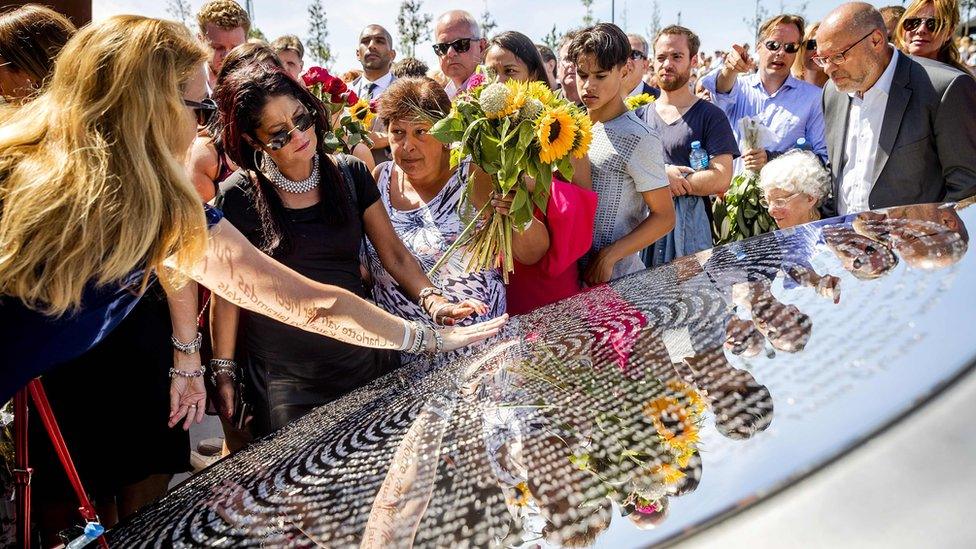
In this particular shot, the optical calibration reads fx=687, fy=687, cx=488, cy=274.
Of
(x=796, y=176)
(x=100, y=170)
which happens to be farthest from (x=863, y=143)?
(x=100, y=170)

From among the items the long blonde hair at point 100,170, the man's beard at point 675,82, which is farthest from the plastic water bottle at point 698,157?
the long blonde hair at point 100,170

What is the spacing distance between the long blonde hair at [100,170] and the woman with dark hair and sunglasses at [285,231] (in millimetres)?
889

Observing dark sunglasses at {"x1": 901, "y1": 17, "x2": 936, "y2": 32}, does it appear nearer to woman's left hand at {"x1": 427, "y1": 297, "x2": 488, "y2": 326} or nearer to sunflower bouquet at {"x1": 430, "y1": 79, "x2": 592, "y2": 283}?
sunflower bouquet at {"x1": 430, "y1": 79, "x2": 592, "y2": 283}

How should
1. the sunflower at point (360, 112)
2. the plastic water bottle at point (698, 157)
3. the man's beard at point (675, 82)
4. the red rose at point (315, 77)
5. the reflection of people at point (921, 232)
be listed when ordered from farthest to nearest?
the man's beard at point (675, 82) < the sunflower at point (360, 112) < the plastic water bottle at point (698, 157) < the red rose at point (315, 77) < the reflection of people at point (921, 232)

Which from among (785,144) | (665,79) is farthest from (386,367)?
(785,144)

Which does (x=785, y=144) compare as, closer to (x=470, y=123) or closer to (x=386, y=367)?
(x=470, y=123)

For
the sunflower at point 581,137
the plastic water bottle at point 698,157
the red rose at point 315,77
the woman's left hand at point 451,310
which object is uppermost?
the red rose at point 315,77

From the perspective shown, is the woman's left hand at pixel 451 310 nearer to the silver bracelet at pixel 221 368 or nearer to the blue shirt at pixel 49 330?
the silver bracelet at pixel 221 368

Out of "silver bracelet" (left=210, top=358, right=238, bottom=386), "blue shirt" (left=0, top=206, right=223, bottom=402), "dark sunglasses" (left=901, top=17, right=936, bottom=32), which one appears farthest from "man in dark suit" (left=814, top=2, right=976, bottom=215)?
"blue shirt" (left=0, top=206, right=223, bottom=402)

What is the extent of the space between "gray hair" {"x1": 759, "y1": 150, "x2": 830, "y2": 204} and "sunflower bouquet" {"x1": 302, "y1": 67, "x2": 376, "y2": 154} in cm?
205

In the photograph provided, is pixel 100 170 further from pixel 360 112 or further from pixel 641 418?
pixel 360 112

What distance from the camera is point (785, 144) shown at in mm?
4582

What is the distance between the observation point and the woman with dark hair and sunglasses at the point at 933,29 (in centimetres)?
368

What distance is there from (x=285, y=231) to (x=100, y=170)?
3.75ft
